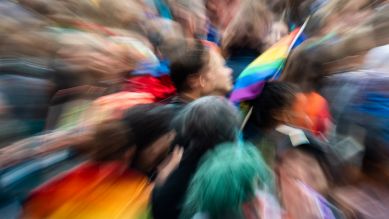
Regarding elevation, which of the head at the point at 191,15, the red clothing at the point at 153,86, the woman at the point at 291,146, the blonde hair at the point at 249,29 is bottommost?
the woman at the point at 291,146

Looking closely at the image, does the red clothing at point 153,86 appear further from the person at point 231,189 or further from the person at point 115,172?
the person at point 231,189

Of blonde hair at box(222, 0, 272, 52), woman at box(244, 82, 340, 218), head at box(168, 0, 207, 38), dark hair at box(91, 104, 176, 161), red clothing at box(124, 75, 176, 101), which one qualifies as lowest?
woman at box(244, 82, 340, 218)

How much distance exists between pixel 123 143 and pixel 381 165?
0.46 m

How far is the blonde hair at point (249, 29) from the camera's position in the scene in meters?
1.19

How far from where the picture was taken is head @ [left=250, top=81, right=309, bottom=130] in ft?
2.64

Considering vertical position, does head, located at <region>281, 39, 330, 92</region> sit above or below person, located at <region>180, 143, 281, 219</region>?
above

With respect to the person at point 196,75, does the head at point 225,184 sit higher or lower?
lower

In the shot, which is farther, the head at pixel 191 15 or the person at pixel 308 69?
the head at pixel 191 15

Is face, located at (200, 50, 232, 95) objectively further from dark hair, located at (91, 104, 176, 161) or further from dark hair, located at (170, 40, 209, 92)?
dark hair, located at (91, 104, 176, 161)

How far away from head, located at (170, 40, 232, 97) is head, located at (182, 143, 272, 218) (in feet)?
1.26

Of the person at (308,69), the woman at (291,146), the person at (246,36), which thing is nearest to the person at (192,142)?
the woman at (291,146)

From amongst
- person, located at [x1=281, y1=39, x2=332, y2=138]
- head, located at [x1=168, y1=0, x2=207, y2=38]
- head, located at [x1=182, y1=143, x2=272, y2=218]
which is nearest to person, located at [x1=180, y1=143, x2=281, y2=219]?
head, located at [x1=182, y1=143, x2=272, y2=218]

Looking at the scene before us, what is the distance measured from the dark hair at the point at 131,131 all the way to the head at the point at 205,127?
73 millimetres

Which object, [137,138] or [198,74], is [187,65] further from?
[137,138]
